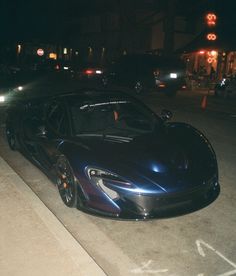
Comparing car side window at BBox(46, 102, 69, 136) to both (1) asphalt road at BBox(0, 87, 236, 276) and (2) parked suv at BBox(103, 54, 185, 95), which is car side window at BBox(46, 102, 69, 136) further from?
(2) parked suv at BBox(103, 54, 185, 95)

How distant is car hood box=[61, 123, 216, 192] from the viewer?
4.38 m

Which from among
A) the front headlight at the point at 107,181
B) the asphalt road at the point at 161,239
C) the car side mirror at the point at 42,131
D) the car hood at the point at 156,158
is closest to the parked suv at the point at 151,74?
the asphalt road at the point at 161,239

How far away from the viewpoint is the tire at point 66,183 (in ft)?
16.0

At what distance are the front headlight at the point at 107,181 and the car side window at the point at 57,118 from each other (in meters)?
1.16

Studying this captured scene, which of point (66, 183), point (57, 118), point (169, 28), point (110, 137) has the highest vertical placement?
point (169, 28)

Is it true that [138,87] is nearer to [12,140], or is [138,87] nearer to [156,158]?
[12,140]

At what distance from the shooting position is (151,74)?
1923 cm

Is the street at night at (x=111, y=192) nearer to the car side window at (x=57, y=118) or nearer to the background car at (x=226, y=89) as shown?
the car side window at (x=57, y=118)

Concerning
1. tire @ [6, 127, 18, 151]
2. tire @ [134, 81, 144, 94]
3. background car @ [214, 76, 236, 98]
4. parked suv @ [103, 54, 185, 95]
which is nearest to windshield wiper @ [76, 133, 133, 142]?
tire @ [6, 127, 18, 151]

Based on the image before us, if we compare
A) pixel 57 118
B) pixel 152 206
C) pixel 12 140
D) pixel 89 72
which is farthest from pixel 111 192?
pixel 89 72

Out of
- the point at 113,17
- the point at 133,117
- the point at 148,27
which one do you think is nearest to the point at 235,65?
the point at 148,27

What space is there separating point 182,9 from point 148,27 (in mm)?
4242

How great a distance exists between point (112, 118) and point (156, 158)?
1321 millimetres

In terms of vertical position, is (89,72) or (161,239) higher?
(89,72)
